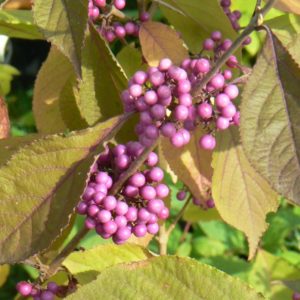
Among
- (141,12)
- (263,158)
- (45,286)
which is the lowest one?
(45,286)

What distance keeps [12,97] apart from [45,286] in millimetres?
2210

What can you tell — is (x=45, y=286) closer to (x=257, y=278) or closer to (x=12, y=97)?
(x=257, y=278)

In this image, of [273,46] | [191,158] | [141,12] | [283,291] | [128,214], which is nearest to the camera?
[273,46]

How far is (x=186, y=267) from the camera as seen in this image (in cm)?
64

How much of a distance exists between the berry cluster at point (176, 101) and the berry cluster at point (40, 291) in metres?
0.29

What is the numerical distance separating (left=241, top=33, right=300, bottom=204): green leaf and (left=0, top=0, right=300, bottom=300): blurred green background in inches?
21.2

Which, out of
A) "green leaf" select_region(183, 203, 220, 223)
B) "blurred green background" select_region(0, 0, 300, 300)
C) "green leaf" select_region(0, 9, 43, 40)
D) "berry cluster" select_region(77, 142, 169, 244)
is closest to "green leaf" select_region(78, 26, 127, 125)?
"berry cluster" select_region(77, 142, 169, 244)

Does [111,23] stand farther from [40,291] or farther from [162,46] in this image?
[40,291]

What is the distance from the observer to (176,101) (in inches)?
32.1

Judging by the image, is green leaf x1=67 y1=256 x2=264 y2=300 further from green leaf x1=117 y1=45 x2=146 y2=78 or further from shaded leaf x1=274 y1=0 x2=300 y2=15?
green leaf x1=117 y1=45 x2=146 y2=78

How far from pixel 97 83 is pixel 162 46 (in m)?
0.15

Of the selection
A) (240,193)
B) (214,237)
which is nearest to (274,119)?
(240,193)

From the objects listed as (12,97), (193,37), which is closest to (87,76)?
(193,37)

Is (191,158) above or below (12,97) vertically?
above
